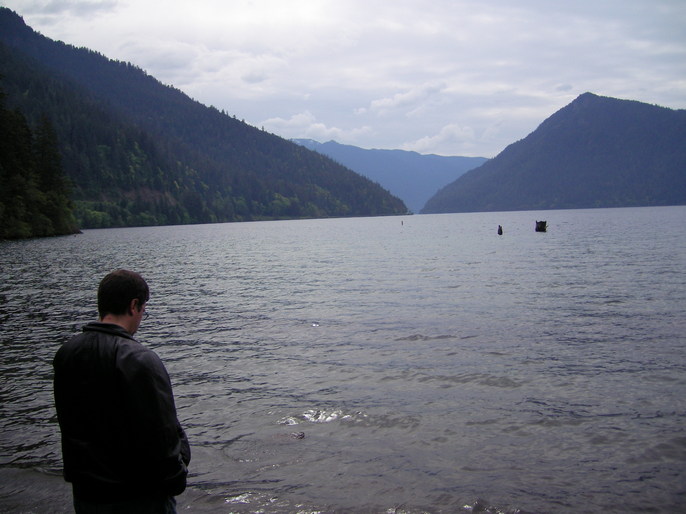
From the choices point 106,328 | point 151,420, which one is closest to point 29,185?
point 106,328

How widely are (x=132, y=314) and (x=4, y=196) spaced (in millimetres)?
89936

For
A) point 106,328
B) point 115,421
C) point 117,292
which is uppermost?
point 117,292

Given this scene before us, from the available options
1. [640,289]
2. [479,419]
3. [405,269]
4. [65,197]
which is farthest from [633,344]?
[65,197]

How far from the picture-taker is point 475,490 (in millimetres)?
8508

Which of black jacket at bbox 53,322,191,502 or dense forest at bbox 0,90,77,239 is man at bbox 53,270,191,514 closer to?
black jacket at bbox 53,322,191,502

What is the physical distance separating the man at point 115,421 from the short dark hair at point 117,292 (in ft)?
0.04

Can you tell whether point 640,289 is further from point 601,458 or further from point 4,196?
point 4,196

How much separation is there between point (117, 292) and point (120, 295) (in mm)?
34

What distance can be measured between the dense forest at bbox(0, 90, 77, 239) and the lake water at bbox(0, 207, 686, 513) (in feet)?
207

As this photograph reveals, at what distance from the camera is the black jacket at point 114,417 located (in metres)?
4.16

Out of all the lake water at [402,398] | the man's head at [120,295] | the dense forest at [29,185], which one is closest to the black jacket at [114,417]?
the man's head at [120,295]

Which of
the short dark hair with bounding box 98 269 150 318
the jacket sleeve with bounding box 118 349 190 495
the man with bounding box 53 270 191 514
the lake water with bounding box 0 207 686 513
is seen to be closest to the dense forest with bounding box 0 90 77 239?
the lake water with bounding box 0 207 686 513

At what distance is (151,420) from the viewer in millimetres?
4215

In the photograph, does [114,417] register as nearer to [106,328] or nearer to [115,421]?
[115,421]
